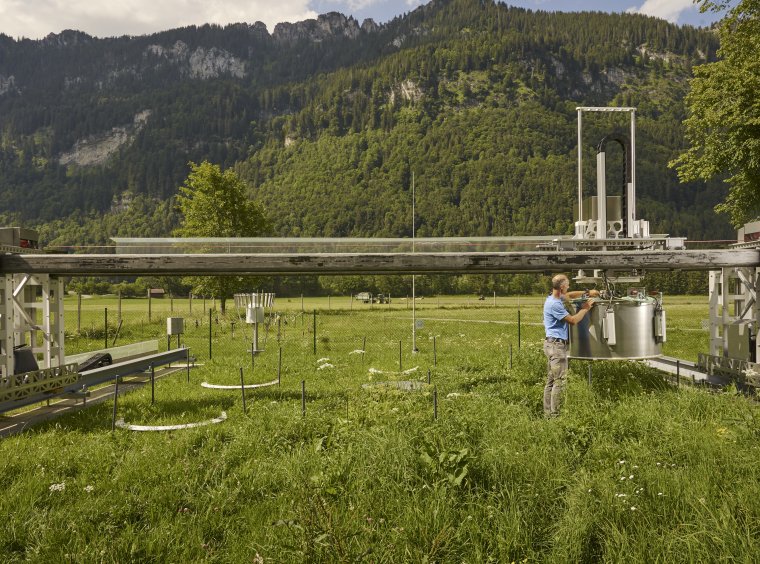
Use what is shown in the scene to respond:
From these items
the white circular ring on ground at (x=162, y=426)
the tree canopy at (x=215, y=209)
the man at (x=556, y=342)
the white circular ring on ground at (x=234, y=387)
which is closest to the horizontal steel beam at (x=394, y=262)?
the man at (x=556, y=342)

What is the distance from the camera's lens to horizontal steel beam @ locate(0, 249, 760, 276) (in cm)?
987

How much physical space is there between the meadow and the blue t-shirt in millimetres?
1341

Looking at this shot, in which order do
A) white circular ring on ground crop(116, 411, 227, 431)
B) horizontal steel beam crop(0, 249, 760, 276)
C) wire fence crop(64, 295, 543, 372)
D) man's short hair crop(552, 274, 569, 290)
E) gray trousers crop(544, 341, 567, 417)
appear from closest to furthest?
1. white circular ring on ground crop(116, 411, 227, 431)
2. gray trousers crop(544, 341, 567, 417)
3. man's short hair crop(552, 274, 569, 290)
4. horizontal steel beam crop(0, 249, 760, 276)
5. wire fence crop(64, 295, 543, 372)

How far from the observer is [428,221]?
129m

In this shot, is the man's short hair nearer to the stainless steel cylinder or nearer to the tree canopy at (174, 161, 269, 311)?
the stainless steel cylinder

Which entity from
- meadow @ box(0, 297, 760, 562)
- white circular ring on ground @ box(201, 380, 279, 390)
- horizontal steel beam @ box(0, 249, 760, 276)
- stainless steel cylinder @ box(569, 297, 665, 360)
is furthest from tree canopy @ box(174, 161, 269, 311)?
stainless steel cylinder @ box(569, 297, 665, 360)

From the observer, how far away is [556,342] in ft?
30.2

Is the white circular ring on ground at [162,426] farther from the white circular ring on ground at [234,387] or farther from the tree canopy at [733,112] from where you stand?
the tree canopy at [733,112]

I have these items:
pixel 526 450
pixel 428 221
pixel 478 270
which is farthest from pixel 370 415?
pixel 428 221

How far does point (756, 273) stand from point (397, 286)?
62.4 metres

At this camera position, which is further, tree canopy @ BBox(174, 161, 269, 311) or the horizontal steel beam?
tree canopy @ BBox(174, 161, 269, 311)

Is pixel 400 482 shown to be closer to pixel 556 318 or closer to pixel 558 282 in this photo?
pixel 556 318

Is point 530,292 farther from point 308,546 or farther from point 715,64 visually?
point 308,546

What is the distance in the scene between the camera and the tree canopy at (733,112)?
59.6ft
